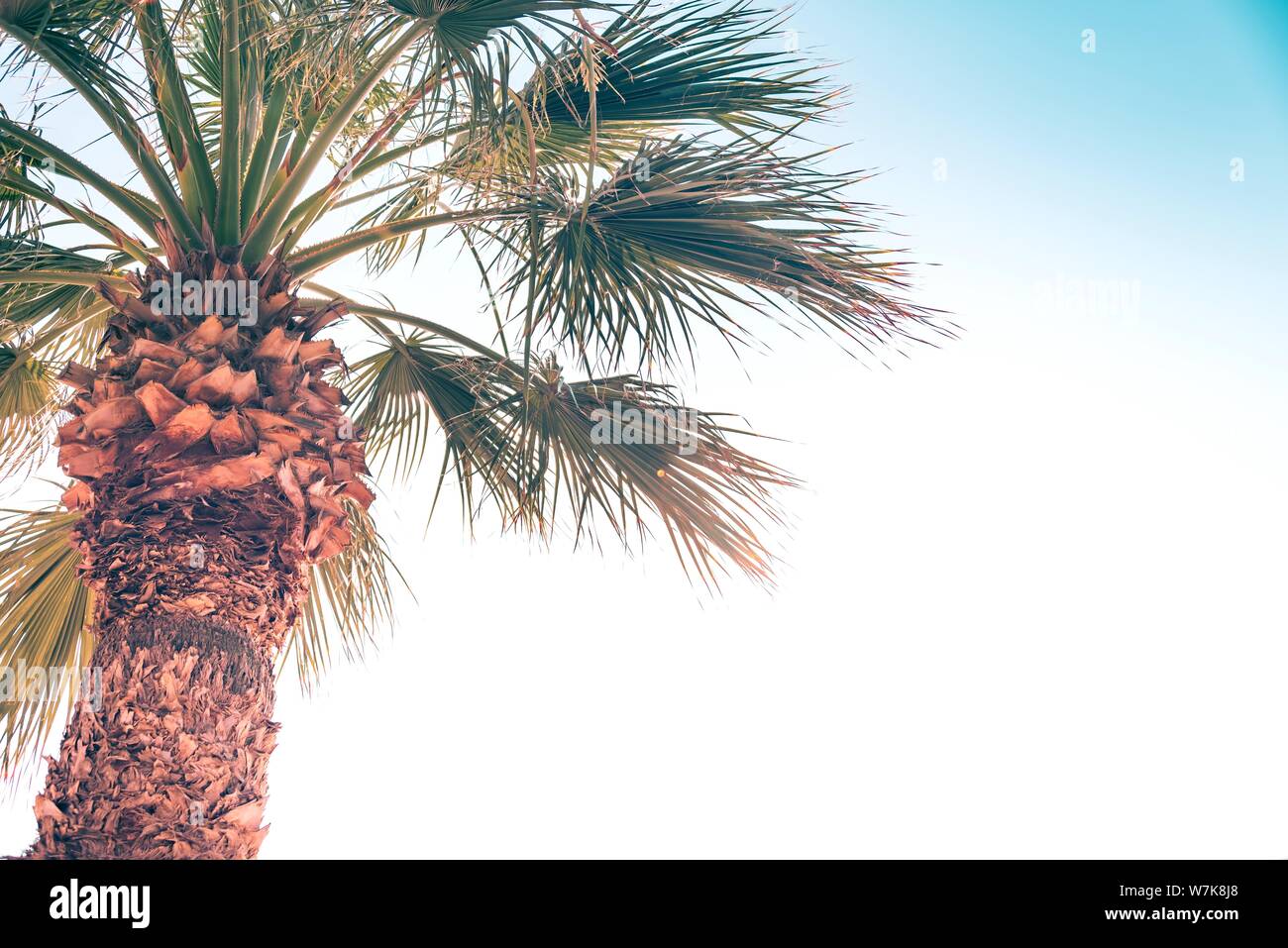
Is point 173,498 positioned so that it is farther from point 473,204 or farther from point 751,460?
point 751,460

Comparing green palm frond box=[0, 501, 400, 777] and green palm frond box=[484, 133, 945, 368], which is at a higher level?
Result: green palm frond box=[484, 133, 945, 368]

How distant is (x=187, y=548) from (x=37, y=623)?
8.35 feet

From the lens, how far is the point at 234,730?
12.0 feet

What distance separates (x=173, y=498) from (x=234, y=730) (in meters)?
0.88

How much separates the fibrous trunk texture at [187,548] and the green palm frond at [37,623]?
1.80 m

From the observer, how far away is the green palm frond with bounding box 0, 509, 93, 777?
5.41 meters

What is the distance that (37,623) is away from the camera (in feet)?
18.1

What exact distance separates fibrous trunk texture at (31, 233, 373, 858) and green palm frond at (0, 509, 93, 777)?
5.92ft

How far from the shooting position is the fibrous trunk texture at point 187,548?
136 inches
